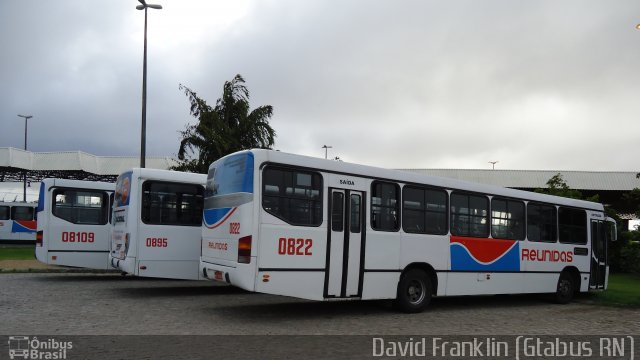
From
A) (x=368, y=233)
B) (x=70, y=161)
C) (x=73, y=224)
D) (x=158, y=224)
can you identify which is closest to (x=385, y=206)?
(x=368, y=233)

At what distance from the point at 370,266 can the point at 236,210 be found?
281cm

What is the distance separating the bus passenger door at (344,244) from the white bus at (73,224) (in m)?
8.20

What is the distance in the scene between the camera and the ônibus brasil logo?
22.6 ft

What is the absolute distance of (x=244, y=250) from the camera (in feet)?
31.0

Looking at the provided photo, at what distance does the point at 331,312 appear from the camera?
1140 centimetres

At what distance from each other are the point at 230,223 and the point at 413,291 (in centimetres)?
415

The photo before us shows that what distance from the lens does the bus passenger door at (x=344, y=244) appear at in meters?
10.2

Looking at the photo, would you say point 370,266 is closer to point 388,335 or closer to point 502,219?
point 388,335

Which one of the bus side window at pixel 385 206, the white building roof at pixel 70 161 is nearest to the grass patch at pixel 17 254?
the white building roof at pixel 70 161

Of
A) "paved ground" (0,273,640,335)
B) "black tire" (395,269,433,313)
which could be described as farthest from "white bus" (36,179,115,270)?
"black tire" (395,269,433,313)

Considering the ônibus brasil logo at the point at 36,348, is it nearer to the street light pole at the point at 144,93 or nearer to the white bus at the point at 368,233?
the white bus at the point at 368,233

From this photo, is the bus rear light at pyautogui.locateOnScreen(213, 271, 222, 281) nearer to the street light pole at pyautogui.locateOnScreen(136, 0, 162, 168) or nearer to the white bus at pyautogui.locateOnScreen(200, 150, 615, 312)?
the white bus at pyautogui.locateOnScreen(200, 150, 615, 312)

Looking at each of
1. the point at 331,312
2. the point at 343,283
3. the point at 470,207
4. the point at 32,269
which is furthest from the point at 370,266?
the point at 32,269

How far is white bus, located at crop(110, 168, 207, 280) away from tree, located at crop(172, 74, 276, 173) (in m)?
9.17
